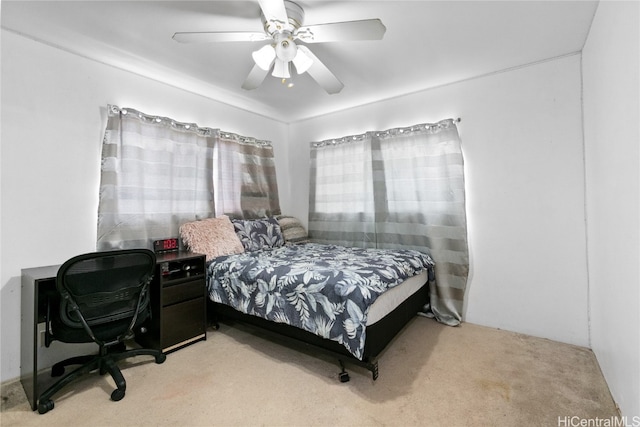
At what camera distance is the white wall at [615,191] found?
133 cm

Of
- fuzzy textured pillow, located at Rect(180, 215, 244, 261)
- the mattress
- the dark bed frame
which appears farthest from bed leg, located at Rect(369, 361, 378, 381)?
fuzzy textured pillow, located at Rect(180, 215, 244, 261)

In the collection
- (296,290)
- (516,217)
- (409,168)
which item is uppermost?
(409,168)

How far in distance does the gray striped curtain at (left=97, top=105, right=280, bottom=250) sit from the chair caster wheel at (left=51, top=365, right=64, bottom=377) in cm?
89

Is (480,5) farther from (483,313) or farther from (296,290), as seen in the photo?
(483,313)

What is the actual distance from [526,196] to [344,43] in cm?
212

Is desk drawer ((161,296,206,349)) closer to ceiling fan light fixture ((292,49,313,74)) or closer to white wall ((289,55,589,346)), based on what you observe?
ceiling fan light fixture ((292,49,313,74))

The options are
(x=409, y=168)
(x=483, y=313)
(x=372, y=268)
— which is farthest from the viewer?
(x=409, y=168)

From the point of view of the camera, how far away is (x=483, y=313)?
9.32 ft

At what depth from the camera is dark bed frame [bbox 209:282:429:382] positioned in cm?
188

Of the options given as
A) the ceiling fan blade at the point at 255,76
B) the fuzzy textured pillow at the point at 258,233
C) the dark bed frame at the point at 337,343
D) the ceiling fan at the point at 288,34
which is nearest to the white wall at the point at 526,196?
the dark bed frame at the point at 337,343

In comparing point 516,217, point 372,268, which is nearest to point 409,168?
point 516,217

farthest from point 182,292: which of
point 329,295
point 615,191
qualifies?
point 615,191

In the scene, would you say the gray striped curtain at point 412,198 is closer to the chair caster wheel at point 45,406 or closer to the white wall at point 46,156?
the white wall at point 46,156

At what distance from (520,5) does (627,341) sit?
→ 6.82 ft
